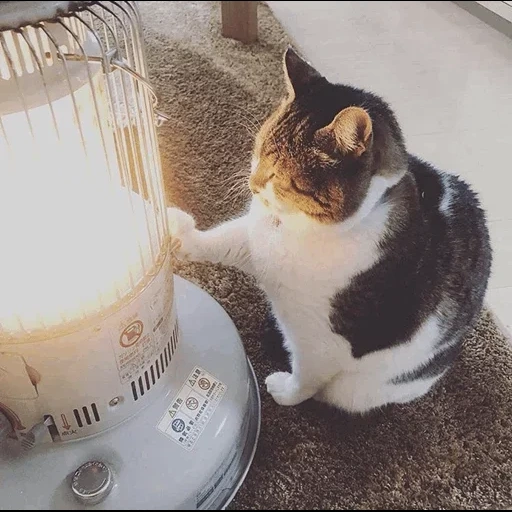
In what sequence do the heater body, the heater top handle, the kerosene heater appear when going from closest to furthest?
the heater top handle, the kerosene heater, the heater body

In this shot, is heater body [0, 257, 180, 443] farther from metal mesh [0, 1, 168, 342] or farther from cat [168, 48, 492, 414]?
cat [168, 48, 492, 414]

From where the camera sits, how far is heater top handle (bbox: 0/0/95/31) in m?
0.60

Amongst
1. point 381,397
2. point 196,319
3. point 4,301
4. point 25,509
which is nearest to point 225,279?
point 196,319

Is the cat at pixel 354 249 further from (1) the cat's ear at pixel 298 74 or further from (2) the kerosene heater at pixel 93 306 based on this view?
(2) the kerosene heater at pixel 93 306

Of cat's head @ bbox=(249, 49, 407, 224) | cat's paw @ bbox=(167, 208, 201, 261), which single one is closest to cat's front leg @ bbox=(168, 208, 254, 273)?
cat's paw @ bbox=(167, 208, 201, 261)

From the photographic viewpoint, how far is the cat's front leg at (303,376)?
995 mm

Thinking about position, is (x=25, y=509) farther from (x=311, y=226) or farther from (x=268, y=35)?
(x=268, y=35)

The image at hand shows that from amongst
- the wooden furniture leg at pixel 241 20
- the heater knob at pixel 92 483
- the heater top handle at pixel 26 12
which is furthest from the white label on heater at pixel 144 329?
the wooden furniture leg at pixel 241 20

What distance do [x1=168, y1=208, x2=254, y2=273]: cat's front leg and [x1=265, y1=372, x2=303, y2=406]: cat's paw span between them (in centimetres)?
16

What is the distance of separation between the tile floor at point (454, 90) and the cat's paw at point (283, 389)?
321 mm

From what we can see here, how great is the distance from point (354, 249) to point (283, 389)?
0.27 m

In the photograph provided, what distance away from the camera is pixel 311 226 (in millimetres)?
902


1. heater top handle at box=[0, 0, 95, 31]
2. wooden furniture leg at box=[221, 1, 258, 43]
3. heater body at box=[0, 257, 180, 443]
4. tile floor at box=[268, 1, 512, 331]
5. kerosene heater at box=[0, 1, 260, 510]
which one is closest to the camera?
heater top handle at box=[0, 0, 95, 31]

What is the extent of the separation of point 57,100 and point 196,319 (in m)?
0.44
